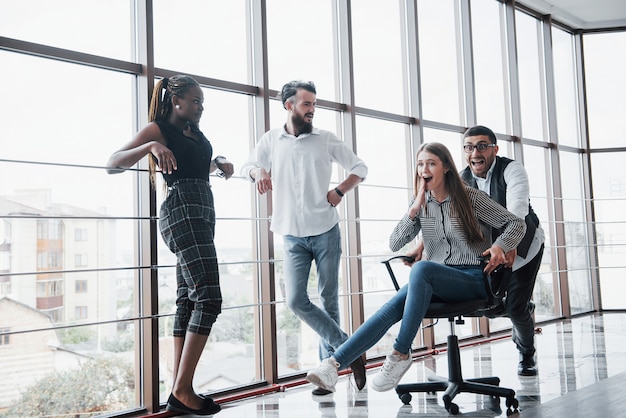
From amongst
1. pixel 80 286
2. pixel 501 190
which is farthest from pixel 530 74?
pixel 80 286

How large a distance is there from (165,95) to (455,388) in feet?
5.52

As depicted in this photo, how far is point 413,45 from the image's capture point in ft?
14.6

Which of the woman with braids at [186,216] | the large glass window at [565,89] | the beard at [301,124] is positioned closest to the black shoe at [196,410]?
the woman with braids at [186,216]

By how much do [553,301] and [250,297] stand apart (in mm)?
3504

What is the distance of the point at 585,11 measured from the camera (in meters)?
5.87

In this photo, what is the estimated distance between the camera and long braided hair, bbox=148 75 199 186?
2529 millimetres

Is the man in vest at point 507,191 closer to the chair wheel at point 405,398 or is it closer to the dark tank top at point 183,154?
the chair wheel at point 405,398

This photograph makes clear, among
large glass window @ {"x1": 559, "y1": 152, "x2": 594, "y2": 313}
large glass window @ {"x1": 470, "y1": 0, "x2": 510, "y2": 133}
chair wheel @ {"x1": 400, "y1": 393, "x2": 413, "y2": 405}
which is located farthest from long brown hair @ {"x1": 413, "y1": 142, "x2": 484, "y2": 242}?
large glass window @ {"x1": 559, "y1": 152, "x2": 594, "y2": 313}

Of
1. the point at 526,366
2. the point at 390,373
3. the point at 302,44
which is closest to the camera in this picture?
the point at 390,373

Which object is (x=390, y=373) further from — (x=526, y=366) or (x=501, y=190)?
(x=526, y=366)

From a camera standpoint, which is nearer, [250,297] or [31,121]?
[31,121]

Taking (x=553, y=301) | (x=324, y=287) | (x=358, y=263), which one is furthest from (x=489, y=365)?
(x=553, y=301)

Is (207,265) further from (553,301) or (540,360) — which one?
(553,301)

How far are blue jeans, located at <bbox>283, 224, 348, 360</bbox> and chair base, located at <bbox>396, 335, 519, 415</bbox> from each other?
0.42 m
